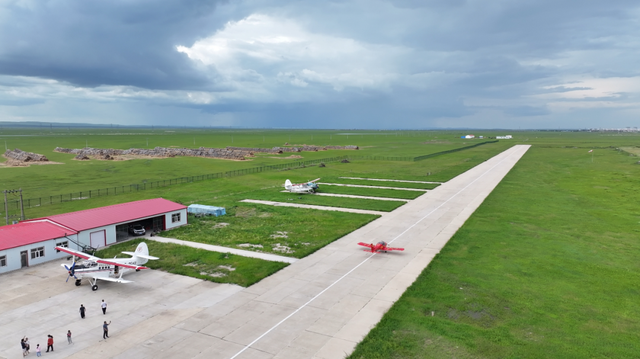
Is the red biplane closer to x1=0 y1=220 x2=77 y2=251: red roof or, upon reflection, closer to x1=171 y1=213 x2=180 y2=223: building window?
x1=171 y1=213 x2=180 y2=223: building window

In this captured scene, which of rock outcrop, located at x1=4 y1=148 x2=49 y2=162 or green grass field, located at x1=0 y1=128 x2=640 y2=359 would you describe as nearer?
green grass field, located at x1=0 y1=128 x2=640 y2=359

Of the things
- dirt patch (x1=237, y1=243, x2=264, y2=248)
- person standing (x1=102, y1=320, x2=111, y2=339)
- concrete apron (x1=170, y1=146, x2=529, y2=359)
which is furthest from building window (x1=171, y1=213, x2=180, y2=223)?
person standing (x1=102, y1=320, x2=111, y2=339)

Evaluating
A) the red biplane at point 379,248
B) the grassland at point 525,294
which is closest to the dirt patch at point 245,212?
the red biplane at point 379,248

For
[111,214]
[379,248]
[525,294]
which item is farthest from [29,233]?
[525,294]

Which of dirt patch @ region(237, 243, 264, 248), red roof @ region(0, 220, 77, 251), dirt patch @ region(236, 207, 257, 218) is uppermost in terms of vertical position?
red roof @ region(0, 220, 77, 251)

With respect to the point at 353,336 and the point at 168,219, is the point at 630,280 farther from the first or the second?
the point at 168,219

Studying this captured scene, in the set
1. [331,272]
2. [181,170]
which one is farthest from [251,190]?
[331,272]

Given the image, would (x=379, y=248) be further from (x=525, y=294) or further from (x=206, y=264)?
(x=206, y=264)
